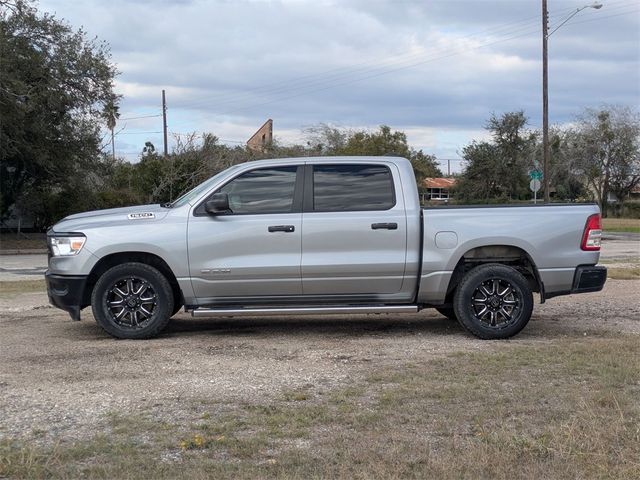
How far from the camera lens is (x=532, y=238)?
299 inches

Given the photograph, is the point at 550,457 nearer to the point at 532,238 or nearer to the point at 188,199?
the point at 532,238

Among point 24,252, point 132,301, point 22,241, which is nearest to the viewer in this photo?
point 132,301

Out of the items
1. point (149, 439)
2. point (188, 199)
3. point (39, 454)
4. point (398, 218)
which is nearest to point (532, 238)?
point (398, 218)

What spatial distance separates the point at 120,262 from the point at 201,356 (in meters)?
1.55

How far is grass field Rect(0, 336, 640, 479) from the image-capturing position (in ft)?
13.1

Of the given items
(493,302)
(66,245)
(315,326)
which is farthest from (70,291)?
(493,302)

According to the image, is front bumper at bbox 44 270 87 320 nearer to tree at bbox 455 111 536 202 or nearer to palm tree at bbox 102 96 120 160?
palm tree at bbox 102 96 120 160

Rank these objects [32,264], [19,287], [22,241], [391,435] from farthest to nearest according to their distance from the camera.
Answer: [22,241] → [32,264] → [19,287] → [391,435]

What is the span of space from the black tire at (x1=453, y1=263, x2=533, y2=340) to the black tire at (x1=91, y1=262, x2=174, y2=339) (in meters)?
3.08

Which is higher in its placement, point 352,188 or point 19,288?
point 352,188

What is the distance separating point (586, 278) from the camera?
25.1 ft

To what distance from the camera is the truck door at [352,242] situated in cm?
746

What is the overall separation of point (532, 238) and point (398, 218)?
1.44 metres

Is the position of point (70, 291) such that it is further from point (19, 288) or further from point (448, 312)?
point (19, 288)
